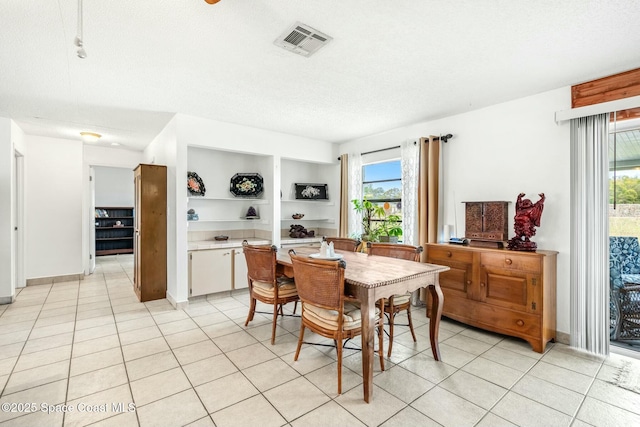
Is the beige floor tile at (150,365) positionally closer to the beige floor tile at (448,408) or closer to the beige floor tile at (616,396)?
the beige floor tile at (448,408)

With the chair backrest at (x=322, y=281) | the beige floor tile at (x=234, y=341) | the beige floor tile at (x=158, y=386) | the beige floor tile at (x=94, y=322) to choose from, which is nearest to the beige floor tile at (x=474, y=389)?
the chair backrest at (x=322, y=281)

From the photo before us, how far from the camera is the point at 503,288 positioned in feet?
10.0

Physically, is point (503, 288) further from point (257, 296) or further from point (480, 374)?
point (257, 296)

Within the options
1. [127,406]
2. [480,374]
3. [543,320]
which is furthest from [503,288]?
[127,406]

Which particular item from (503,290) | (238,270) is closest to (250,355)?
(238,270)

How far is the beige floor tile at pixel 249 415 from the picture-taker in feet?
6.09

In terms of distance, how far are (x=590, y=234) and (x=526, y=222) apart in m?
0.53

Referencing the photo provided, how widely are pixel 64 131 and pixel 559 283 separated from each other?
715cm

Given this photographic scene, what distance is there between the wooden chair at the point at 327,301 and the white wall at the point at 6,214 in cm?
461

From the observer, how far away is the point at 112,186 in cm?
893

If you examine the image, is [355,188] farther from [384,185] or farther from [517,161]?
[517,161]

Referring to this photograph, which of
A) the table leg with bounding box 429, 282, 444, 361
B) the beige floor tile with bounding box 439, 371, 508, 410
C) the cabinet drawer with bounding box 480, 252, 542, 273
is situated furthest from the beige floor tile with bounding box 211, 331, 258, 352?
the cabinet drawer with bounding box 480, 252, 542, 273

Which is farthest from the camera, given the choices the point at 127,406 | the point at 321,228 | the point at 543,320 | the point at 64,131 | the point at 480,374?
the point at 321,228

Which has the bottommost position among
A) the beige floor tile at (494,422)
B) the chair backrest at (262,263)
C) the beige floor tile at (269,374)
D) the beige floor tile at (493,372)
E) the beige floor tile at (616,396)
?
the beige floor tile at (616,396)
